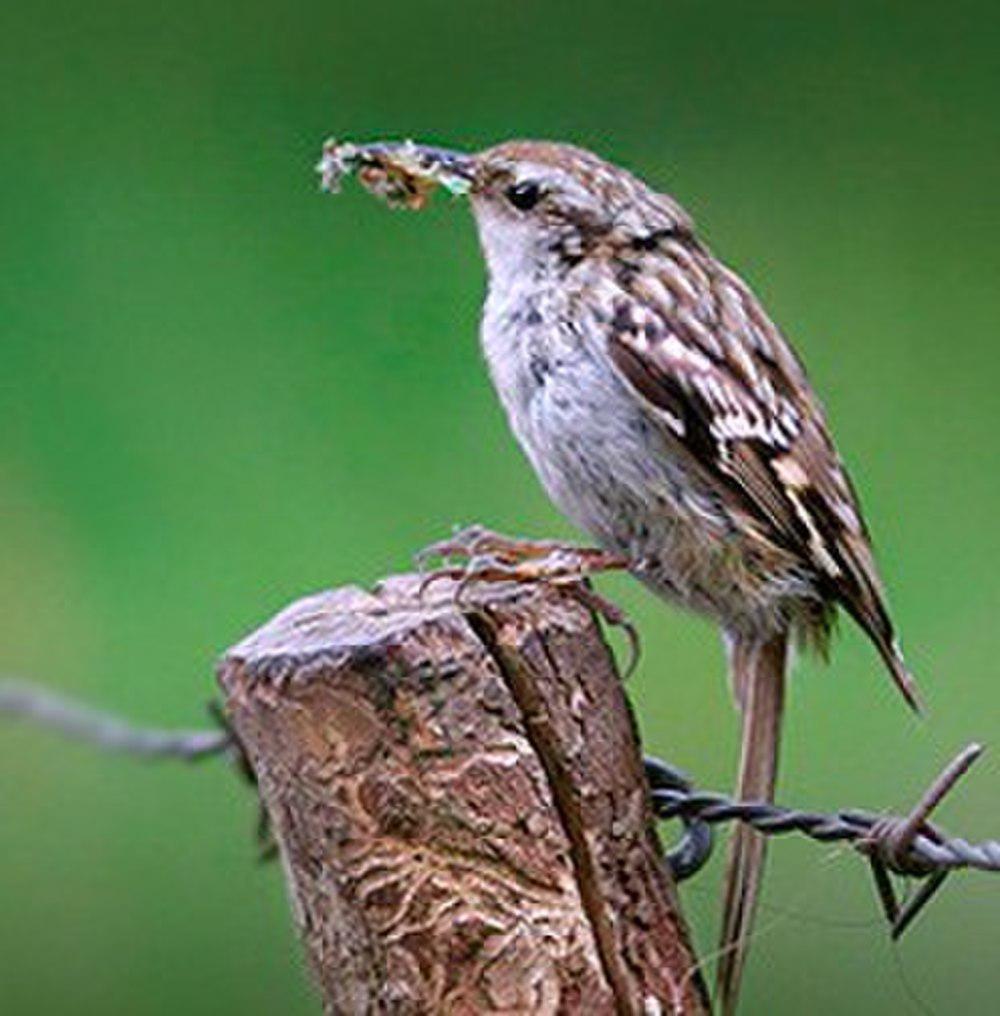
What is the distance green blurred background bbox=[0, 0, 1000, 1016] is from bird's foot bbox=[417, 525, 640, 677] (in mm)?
629

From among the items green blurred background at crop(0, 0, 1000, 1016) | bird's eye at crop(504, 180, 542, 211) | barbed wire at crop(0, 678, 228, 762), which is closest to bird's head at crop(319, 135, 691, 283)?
bird's eye at crop(504, 180, 542, 211)

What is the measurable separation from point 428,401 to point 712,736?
0.78 metres

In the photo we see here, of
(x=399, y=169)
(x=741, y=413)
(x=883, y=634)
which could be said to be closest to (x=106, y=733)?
(x=399, y=169)

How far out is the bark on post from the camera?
2977 mm

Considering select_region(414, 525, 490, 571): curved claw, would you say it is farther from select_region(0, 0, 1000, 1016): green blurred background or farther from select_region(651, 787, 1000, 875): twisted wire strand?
select_region(0, 0, 1000, 1016): green blurred background

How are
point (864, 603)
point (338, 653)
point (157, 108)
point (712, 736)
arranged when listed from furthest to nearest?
1. point (157, 108)
2. point (712, 736)
3. point (864, 603)
4. point (338, 653)

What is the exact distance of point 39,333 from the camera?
592cm

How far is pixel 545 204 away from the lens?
3.89 meters

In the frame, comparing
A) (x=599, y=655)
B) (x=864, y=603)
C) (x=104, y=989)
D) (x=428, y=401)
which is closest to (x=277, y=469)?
(x=428, y=401)

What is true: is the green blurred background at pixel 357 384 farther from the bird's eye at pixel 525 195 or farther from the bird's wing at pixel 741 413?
the bird's eye at pixel 525 195

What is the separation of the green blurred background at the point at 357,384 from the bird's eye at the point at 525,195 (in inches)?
28.5

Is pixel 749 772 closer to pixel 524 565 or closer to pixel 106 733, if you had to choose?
pixel 524 565

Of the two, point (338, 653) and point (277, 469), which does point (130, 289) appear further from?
point (338, 653)

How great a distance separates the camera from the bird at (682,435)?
145 inches
